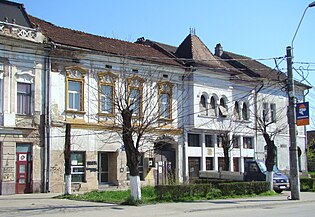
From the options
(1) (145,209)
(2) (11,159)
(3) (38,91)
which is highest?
(3) (38,91)

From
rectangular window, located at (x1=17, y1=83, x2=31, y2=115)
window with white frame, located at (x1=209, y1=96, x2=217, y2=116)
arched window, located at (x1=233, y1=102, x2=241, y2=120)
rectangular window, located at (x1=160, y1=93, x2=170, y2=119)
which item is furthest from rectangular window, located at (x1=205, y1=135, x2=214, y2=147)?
rectangular window, located at (x1=17, y1=83, x2=31, y2=115)

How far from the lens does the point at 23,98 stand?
1125 inches

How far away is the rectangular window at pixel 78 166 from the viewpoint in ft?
100

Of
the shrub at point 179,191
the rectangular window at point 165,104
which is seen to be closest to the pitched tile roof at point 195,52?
the rectangular window at point 165,104

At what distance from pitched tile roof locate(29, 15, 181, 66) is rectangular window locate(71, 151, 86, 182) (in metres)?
7.22

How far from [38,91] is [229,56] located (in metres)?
23.0

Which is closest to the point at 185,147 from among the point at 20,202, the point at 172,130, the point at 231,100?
the point at 172,130

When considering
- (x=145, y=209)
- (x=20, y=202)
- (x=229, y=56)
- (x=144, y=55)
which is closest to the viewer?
(x=145, y=209)

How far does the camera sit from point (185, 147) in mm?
36562

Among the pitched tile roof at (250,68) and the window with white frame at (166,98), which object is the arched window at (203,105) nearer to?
the window with white frame at (166,98)

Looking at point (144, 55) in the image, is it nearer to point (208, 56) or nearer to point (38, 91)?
point (208, 56)

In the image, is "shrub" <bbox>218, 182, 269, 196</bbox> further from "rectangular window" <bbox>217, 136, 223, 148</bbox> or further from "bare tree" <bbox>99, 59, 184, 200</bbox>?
"rectangular window" <bbox>217, 136, 223, 148</bbox>

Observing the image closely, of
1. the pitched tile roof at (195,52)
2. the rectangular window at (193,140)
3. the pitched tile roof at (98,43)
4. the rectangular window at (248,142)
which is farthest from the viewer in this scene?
the rectangular window at (248,142)

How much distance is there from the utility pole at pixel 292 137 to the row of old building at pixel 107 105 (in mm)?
987
